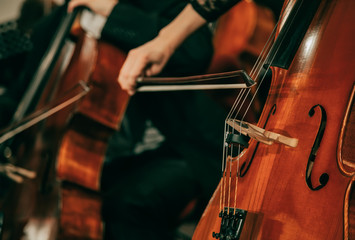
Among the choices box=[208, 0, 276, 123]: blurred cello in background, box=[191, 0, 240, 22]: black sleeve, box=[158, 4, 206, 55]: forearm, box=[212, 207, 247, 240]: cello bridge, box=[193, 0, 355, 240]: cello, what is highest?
box=[208, 0, 276, 123]: blurred cello in background

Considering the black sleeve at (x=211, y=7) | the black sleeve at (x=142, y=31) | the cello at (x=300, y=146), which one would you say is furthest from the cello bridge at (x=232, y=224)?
the black sleeve at (x=142, y=31)

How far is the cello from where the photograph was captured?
37cm

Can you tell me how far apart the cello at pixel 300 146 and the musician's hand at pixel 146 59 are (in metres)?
0.26

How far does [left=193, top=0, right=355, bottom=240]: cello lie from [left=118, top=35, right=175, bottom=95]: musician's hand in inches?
10.3

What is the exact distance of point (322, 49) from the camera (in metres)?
0.42

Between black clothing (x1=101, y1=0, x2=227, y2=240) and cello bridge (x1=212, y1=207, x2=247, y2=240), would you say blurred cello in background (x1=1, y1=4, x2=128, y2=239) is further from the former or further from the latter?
cello bridge (x1=212, y1=207, x2=247, y2=240)

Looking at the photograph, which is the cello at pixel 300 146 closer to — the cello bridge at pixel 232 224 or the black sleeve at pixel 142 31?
the cello bridge at pixel 232 224

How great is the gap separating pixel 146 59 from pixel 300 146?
0.39 meters

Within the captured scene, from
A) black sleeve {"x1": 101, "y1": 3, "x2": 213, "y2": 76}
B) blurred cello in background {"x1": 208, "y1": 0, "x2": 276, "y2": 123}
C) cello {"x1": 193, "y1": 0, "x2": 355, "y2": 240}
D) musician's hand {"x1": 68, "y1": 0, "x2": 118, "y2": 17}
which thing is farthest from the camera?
blurred cello in background {"x1": 208, "y1": 0, "x2": 276, "y2": 123}

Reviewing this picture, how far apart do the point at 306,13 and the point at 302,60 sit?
62 mm

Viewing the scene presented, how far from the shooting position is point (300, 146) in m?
0.41

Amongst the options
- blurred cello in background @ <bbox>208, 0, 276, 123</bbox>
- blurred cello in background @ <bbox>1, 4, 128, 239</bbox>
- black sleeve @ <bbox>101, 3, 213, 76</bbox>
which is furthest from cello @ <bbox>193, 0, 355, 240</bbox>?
blurred cello in background @ <bbox>208, 0, 276, 123</bbox>

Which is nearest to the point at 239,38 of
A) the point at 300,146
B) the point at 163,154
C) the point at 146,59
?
the point at 163,154

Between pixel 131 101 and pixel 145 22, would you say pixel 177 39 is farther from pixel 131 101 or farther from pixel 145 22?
pixel 131 101
